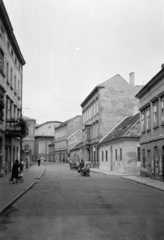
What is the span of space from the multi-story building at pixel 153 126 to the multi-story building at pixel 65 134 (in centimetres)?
5664

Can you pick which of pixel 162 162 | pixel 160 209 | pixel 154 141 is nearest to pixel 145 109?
pixel 154 141

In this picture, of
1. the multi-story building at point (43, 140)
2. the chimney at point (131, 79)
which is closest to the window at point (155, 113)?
the chimney at point (131, 79)

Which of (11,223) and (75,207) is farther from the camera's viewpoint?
(75,207)

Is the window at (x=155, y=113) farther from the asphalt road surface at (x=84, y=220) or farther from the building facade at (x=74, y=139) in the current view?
the building facade at (x=74, y=139)

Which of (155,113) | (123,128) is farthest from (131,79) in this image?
(155,113)

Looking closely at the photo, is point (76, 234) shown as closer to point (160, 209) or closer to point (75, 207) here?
point (75, 207)

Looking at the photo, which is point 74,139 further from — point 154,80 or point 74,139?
point 154,80

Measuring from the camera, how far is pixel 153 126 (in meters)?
25.3

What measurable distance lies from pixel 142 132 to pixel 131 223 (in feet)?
69.1

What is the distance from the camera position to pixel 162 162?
76.0 ft

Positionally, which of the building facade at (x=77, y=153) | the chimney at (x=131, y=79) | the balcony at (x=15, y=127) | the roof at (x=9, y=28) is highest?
the chimney at (x=131, y=79)

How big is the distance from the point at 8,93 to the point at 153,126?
1301cm

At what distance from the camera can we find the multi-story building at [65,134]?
3388 inches

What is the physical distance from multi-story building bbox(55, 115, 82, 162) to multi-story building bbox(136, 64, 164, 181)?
186ft
